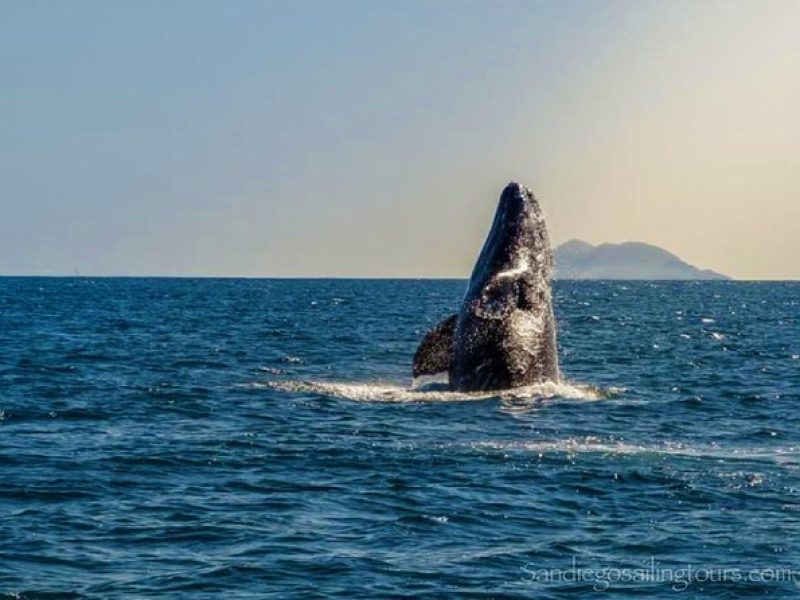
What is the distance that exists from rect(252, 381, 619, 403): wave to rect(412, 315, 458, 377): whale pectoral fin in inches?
17.5

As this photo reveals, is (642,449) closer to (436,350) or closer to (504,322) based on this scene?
(504,322)

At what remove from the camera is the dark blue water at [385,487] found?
11734 millimetres

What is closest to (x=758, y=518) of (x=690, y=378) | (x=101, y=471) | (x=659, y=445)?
(x=659, y=445)

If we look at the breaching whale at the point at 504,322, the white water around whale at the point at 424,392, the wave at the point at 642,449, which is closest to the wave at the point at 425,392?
the white water around whale at the point at 424,392

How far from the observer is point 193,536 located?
1289 centimetres

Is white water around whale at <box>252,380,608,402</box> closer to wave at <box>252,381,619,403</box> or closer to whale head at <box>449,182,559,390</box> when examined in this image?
wave at <box>252,381,619,403</box>

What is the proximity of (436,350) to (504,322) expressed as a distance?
1.69 metres

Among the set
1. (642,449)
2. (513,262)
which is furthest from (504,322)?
(642,449)

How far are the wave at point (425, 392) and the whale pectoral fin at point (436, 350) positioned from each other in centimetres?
45

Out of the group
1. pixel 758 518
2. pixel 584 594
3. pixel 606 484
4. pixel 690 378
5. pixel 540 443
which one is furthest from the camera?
pixel 690 378

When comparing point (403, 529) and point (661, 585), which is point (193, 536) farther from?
point (661, 585)

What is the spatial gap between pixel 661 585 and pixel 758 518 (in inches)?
117

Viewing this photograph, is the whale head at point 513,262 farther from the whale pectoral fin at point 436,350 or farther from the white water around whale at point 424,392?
the white water around whale at point 424,392

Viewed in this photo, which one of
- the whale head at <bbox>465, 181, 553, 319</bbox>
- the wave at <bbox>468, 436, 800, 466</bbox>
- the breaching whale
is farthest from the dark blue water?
the whale head at <bbox>465, 181, 553, 319</bbox>
